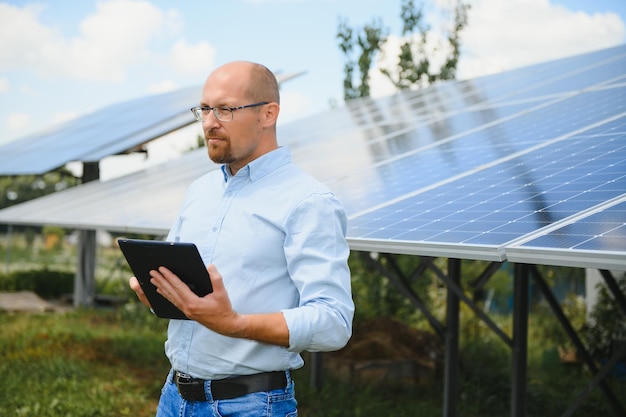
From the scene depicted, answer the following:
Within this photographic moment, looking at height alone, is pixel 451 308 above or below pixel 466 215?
below

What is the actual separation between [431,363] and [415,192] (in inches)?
213

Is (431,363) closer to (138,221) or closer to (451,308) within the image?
(451,308)

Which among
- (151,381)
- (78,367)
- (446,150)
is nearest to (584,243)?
(446,150)

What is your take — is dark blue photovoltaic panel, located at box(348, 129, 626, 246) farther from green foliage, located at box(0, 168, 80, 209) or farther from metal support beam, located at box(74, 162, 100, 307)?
green foliage, located at box(0, 168, 80, 209)

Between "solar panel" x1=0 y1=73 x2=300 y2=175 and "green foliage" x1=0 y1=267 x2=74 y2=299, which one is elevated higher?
"solar panel" x1=0 y1=73 x2=300 y2=175

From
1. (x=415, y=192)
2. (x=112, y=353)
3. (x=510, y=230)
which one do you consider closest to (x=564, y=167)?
(x=415, y=192)

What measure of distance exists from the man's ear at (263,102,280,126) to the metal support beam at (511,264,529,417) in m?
3.98

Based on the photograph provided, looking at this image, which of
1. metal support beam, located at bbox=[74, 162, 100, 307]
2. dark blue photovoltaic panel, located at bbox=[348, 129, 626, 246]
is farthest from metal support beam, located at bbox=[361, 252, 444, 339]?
metal support beam, located at bbox=[74, 162, 100, 307]

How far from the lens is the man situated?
107 inches

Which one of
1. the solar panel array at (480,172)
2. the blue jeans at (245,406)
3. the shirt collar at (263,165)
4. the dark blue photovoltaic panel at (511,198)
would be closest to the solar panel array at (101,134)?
the solar panel array at (480,172)

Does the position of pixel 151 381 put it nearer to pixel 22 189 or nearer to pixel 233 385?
pixel 233 385

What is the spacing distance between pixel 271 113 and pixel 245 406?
1043 mm

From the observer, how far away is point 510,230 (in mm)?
4449

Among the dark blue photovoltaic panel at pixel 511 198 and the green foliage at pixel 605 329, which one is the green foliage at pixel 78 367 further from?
the green foliage at pixel 605 329
